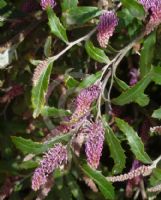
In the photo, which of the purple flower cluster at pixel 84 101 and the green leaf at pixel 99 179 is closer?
the purple flower cluster at pixel 84 101

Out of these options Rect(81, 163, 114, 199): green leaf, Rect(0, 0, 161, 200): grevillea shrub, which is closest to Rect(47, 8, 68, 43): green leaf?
Rect(0, 0, 161, 200): grevillea shrub

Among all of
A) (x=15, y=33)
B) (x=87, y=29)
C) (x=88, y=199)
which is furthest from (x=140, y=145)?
(x=88, y=199)

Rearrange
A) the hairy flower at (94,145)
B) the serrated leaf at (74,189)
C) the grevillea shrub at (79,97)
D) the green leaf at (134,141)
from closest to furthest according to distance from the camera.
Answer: the hairy flower at (94,145) → the grevillea shrub at (79,97) → the green leaf at (134,141) → the serrated leaf at (74,189)

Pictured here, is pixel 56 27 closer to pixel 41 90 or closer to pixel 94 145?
pixel 41 90

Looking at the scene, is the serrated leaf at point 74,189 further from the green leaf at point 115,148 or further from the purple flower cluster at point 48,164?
the purple flower cluster at point 48,164

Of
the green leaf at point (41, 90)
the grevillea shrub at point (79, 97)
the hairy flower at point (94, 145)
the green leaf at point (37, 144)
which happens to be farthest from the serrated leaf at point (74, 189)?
the hairy flower at point (94, 145)

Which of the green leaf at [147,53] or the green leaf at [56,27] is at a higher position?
the green leaf at [56,27]

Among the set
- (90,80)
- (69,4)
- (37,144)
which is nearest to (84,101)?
(90,80)
